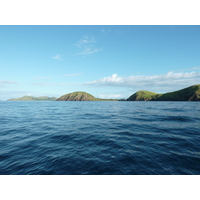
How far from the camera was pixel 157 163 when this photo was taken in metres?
7.42

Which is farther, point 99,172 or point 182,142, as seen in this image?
point 182,142

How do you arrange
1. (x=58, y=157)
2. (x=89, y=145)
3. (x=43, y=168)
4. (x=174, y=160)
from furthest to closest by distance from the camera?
(x=89, y=145) < (x=58, y=157) < (x=174, y=160) < (x=43, y=168)

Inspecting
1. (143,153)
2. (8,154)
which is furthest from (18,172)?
(143,153)

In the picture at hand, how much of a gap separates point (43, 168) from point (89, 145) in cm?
464

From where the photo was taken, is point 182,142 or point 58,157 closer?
point 58,157

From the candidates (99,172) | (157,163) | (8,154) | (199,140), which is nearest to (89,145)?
(99,172)

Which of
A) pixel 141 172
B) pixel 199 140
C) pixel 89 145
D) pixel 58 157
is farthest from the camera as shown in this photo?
pixel 199 140

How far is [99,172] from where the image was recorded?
6688mm

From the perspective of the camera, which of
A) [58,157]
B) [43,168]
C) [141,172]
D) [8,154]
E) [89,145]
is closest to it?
[141,172]

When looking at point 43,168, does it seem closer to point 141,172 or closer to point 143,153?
point 141,172

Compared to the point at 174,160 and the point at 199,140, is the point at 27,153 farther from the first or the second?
the point at 199,140

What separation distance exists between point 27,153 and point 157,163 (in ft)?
36.6

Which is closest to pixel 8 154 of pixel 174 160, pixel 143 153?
pixel 143 153

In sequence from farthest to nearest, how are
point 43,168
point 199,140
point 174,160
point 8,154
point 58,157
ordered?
point 199,140, point 8,154, point 58,157, point 174,160, point 43,168
